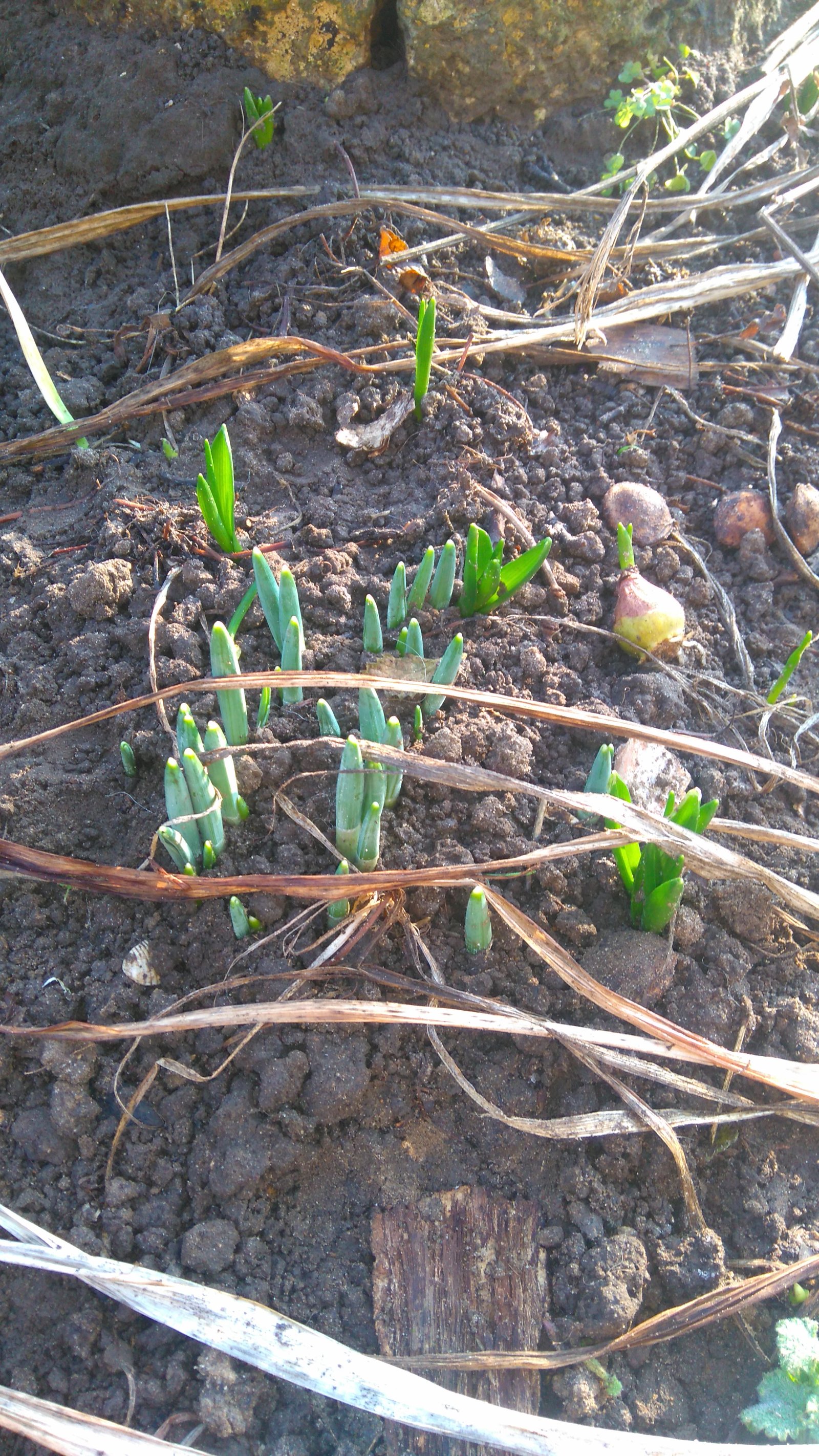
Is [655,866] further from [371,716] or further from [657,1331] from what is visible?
[657,1331]

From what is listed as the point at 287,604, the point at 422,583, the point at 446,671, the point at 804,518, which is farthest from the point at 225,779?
the point at 804,518

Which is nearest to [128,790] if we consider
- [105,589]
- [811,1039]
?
[105,589]

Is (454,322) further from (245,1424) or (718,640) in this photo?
(245,1424)

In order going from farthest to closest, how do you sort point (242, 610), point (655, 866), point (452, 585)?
point (452, 585) < point (242, 610) < point (655, 866)

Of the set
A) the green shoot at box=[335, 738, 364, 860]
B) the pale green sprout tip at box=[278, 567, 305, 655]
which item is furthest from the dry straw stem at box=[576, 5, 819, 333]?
the green shoot at box=[335, 738, 364, 860]

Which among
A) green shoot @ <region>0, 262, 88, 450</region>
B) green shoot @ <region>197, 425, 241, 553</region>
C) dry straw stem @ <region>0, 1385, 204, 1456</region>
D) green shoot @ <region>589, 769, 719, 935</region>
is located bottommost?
dry straw stem @ <region>0, 1385, 204, 1456</region>

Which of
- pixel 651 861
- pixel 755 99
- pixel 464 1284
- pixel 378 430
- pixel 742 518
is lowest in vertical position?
pixel 464 1284

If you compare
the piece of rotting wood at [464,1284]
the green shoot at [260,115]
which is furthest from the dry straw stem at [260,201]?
the piece of rotting wood at [464,1284]

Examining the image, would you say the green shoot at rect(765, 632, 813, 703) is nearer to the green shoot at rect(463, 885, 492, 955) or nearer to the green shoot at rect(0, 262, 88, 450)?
the green shoot at rect(463, 885, 492, 955)
